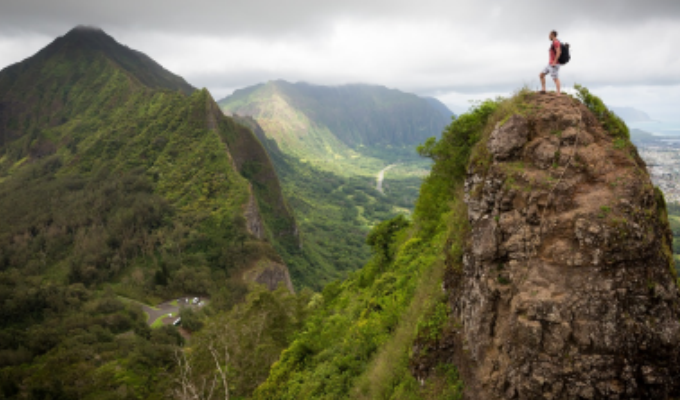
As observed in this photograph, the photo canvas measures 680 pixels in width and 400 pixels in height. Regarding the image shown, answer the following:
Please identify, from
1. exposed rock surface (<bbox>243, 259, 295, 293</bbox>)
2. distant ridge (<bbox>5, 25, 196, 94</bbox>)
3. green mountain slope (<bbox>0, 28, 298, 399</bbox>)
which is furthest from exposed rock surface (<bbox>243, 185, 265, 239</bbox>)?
distant ridge (<bbox>5, 25, 196, 94</bbox>)

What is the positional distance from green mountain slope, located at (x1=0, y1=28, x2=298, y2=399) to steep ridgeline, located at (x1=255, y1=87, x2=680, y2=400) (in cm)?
3993

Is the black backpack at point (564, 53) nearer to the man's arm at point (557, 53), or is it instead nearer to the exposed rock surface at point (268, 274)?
the man's arm at point (557, 53)

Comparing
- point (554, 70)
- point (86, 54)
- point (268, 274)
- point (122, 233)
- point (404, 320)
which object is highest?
point (86, 54)

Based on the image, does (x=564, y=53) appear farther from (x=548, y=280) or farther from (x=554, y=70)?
(x=548, y=280)

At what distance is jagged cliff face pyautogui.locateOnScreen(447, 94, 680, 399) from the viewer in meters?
8.25

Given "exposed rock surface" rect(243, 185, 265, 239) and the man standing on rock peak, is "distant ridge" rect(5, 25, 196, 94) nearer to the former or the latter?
"exposed rock surface" rect(243, 185, 265, 239)

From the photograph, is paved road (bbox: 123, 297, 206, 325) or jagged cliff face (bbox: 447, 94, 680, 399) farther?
paved road (bbox: 123, 297, 206, 325)

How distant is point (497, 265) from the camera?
10055mm

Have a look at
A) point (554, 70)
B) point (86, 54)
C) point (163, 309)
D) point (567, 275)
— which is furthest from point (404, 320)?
point (86, 54)

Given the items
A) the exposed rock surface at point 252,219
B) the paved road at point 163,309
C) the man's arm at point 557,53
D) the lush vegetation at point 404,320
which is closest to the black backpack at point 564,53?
the man's arm at point 557,53

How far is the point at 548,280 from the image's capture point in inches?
352

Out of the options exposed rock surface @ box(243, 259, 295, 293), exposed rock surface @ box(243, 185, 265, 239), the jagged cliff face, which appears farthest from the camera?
Answer: exposed rock surface @ box(243, 185, 265, 239)

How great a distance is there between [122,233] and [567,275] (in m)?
93.3

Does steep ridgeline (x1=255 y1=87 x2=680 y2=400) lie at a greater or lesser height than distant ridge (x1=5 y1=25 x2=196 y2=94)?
lesser
